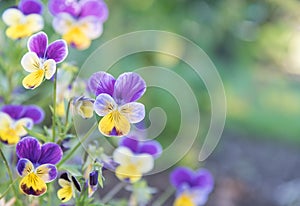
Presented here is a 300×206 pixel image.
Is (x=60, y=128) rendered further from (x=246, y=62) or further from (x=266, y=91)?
(x=246, y=62)

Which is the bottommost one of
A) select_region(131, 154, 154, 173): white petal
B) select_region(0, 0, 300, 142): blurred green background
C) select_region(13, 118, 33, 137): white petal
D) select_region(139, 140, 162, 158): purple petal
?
select_region(0, 0, 300, 142): blurred green background

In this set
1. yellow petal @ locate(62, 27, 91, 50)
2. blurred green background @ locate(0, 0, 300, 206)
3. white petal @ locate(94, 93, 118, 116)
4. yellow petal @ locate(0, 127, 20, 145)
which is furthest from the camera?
blurred green background @ locate(0, 0, 300, 206)

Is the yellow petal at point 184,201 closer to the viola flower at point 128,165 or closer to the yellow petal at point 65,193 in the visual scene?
the viola flower at point 128,165

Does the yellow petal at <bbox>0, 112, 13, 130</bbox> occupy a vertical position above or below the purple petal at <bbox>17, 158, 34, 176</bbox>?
below

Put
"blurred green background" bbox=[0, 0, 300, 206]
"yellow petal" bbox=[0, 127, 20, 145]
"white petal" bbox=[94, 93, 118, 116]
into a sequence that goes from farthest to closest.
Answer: "blurred green background" bbox=[0, 0, 300, 206]
"yellow petal" bbox=[0, 127, 20, 145]
"white petal" bbox=[94, 93, 118, 116]

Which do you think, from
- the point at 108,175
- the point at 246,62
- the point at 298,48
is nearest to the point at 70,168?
the point at 108,175

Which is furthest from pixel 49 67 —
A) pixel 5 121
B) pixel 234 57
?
pixel 234 57

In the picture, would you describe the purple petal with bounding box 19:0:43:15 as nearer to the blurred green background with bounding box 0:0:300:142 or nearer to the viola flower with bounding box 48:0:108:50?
the viola flower with bounding box 48:0:108:50

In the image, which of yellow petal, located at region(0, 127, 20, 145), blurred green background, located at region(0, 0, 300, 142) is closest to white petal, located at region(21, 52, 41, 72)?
yellow petal, located at region(0, 127, 20, 145)

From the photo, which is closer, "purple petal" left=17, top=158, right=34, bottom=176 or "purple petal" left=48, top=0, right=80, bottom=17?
"purple petal" left=17, top=158, right=34, bottom=176
